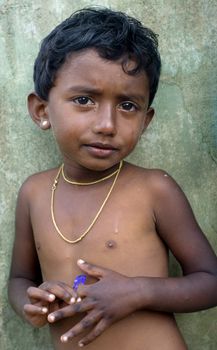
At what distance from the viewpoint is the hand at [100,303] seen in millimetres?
1833

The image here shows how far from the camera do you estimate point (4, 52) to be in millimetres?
2312

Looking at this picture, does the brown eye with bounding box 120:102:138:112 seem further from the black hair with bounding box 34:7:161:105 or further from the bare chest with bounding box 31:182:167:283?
the bare chest with bounding box 31:182:167:283

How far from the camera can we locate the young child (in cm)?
193

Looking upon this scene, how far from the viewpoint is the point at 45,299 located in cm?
189

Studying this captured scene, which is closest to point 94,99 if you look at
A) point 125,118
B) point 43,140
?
point 125,118

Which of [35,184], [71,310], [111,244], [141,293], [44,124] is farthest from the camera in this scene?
[35,184]

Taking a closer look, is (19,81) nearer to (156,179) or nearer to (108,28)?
(108,28)

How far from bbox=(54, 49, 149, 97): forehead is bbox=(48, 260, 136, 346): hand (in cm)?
53

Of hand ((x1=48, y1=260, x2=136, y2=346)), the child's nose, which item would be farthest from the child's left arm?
the child's nose

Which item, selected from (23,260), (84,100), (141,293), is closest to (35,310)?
(141,293)

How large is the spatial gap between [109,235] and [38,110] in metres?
0.49

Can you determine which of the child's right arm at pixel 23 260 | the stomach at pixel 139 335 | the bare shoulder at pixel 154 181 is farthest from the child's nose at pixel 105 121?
the stomach at pixel 139 335

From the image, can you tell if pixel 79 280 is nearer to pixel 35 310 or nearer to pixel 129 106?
pixel 35 310

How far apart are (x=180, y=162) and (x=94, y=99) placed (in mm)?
536
